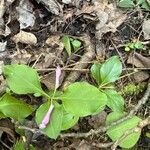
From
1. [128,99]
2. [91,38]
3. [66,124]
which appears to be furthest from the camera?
[91,38]

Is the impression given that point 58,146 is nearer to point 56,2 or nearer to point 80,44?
point 80,44

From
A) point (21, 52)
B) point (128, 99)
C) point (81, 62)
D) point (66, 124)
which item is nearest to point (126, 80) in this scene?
point (128, 99)

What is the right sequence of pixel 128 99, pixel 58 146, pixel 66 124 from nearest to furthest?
1. pixel 66 124
2. pixel 58 146
3. pixel 128 99

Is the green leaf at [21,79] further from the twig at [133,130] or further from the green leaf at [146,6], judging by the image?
the green leaf at [146,6]

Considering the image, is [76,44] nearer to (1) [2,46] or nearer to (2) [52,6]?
(2) [52,6]

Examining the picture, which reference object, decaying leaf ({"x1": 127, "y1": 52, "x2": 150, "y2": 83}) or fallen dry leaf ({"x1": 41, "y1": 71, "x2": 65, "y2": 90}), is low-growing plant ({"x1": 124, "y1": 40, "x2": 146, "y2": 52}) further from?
fallen dry leaf ({"x1": 41, "y1": 71, "x2": 65, "y2": 90})

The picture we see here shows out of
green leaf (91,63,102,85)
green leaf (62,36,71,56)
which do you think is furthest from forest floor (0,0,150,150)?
green leaf (91,63,102,85)

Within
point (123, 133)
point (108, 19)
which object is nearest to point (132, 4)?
point (108, 19)
